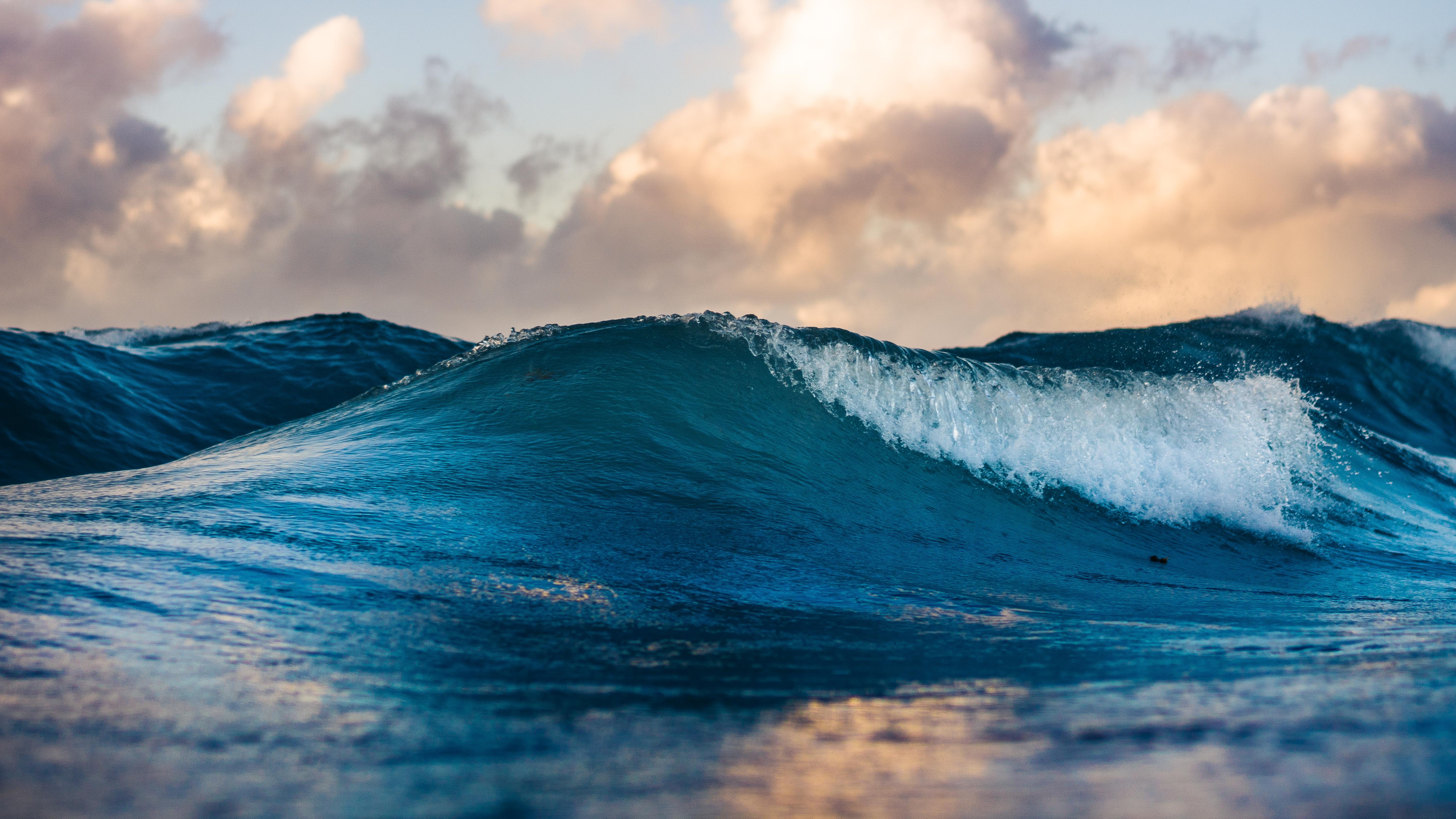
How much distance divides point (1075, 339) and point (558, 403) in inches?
506

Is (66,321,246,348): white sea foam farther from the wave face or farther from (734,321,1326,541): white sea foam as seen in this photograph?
(734,321,1326,541): white sea foam

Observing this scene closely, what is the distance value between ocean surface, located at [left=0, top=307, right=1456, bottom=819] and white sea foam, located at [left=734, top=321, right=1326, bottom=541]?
41 mm

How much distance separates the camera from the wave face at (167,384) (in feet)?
33.7

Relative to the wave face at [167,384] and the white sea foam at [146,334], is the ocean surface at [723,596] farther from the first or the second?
the white sea foam at [146,334]

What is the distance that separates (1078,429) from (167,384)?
12191 millimetres

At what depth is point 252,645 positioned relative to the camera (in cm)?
281

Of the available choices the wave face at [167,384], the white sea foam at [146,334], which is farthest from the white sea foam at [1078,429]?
the white sea foam at [146,334]

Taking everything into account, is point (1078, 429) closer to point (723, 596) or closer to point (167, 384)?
point (723, 596)

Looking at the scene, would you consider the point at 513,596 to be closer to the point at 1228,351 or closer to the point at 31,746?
the point at 31,746

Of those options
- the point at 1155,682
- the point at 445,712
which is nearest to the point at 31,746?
the point at 445,712

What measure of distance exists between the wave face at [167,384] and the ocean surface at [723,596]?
10 cm

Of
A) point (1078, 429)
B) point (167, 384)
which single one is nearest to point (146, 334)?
point (167, 384)

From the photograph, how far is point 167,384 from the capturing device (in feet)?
44.1

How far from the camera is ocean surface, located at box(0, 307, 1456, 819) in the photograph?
180 centimetres
